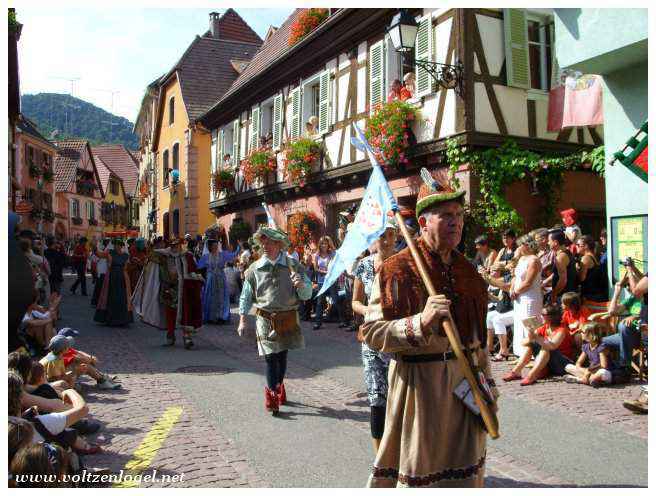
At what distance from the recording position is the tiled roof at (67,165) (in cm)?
5663

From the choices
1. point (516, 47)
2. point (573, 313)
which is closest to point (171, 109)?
point (516, 47)

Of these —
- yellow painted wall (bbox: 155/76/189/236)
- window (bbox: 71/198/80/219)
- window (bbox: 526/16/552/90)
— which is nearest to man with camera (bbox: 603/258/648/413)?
window (bbox: 526/16/552/90)

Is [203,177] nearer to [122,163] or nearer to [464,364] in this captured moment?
[464,364]

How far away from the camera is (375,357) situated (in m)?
4.60

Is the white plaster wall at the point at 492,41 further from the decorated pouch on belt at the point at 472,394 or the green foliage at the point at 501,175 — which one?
the decorated pouch on belt at the point at 472,394

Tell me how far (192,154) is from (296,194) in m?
11.7

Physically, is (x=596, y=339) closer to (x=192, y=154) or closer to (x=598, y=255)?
(x=598, y=255)

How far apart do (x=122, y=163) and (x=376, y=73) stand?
69707mm

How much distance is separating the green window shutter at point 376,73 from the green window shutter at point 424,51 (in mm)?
1352

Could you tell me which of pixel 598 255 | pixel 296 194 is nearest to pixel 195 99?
pixel 296 194

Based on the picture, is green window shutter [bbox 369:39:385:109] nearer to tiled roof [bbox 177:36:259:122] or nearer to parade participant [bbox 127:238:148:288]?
parade participant [bbox 127:238:148:288]

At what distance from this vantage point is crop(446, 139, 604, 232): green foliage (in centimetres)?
1180

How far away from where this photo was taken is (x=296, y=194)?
61.0 ft

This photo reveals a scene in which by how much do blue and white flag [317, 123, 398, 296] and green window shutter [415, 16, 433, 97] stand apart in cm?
931
